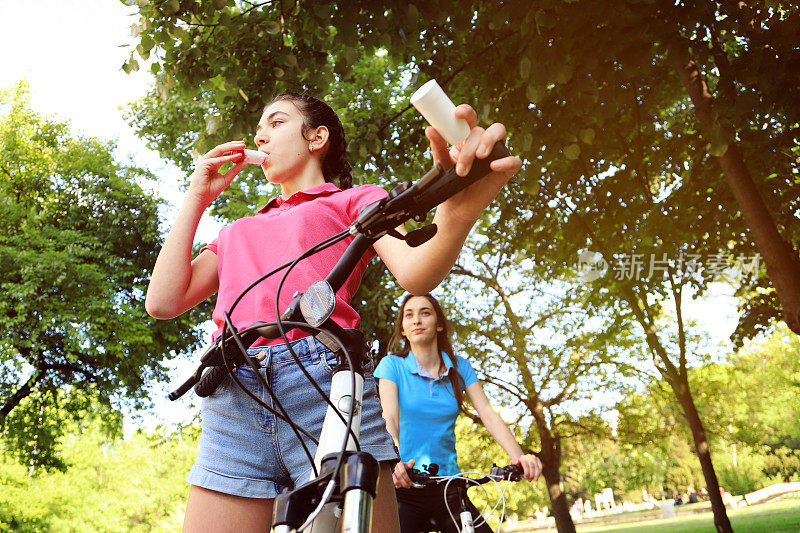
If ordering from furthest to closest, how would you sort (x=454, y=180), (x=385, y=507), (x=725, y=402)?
(x=725, y=402), (x=385, y=507), (x=454, y=180)

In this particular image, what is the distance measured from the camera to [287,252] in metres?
1.88

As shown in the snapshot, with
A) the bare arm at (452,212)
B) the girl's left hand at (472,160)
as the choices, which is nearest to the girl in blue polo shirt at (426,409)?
the bare arm at (452,212)

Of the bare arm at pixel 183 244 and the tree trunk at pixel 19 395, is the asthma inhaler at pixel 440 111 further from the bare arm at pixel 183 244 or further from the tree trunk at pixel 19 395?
the tree trunk at pixel 19 395

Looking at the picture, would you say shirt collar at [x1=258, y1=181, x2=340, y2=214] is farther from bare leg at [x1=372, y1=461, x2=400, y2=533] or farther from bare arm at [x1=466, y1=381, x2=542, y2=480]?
bare arm at [x1=466, y1=381, x2=542, y2=480]

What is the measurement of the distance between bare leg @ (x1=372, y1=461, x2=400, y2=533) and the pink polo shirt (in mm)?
392

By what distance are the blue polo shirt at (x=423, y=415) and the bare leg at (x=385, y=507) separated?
8.16 feet

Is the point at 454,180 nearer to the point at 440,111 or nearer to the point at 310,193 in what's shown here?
the point at 440,111

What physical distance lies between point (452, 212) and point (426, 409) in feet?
9.71

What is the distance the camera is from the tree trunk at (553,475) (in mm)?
16516

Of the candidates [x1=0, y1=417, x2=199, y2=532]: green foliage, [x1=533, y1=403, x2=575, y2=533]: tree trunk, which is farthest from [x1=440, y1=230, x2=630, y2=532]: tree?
[x1=0, y1=417, x2=199, y2=532]: green foliage

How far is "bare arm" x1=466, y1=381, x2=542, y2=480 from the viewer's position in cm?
368

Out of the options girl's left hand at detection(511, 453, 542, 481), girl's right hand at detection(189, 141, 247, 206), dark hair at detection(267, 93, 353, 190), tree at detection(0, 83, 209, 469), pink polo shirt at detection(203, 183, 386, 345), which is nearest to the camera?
pink polo shirt at detection(203, 183, 386, 345)

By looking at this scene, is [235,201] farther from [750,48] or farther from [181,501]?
[181,501]

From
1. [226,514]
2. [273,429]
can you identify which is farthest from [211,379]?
[226,514]
